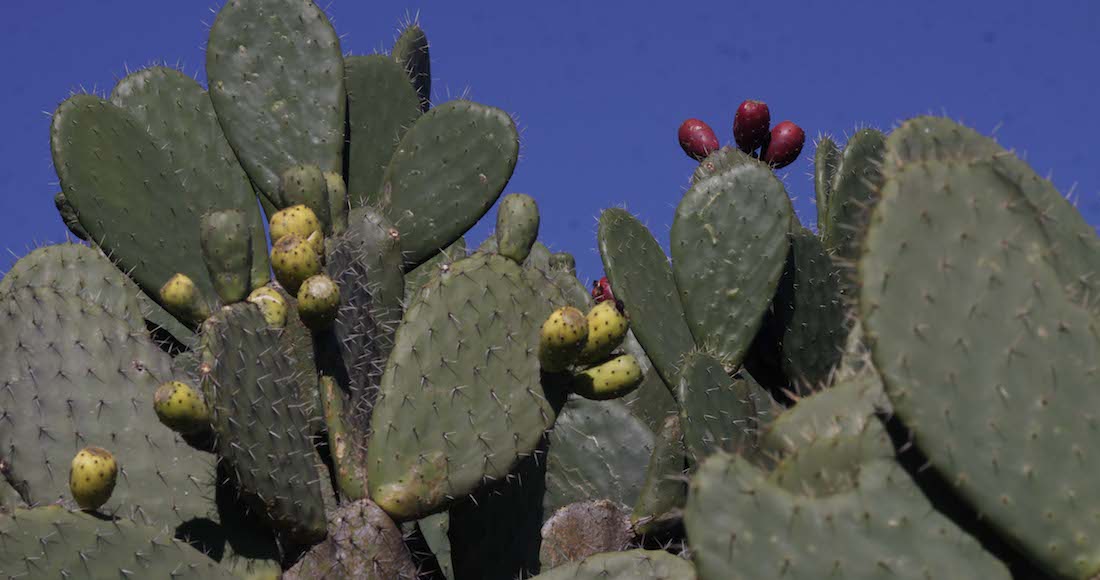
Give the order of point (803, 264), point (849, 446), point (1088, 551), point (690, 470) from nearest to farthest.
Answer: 1. point (1088, 551)
2. point (849, 446)
3. point (690, 470)
4. point (803, 264)

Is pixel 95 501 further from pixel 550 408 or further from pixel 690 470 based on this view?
pixel 690 470

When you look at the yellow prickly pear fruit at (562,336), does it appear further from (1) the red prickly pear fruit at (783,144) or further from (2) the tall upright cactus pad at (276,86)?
(1) the red prickly pear fruit at (783,144)

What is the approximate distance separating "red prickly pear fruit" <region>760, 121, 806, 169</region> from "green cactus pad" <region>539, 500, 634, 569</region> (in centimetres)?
132

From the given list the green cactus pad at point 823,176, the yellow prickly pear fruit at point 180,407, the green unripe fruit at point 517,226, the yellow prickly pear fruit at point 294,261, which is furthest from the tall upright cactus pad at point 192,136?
the green cactus pad at point 823,176

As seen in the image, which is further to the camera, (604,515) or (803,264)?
(803,264)

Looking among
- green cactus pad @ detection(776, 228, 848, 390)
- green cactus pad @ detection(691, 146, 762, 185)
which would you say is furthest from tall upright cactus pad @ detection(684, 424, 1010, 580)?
green cactus pad @ detection(691, 146, 762, 185)

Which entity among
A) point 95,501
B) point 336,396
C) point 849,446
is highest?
point 336,396

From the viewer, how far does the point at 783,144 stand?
14.6 feet

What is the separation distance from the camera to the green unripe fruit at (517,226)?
331 centimetres

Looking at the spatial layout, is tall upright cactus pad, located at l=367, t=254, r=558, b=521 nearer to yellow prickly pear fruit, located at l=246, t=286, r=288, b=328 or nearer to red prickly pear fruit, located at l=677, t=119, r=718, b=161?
yellow prickly pear fruit, located at l=246, t=286, r=288, b=328

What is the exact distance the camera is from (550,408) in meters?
3.05

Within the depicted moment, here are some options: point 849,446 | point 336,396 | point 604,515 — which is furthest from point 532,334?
point 849,446

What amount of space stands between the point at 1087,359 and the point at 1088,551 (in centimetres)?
26

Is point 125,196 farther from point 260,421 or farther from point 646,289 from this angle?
point 646,289
